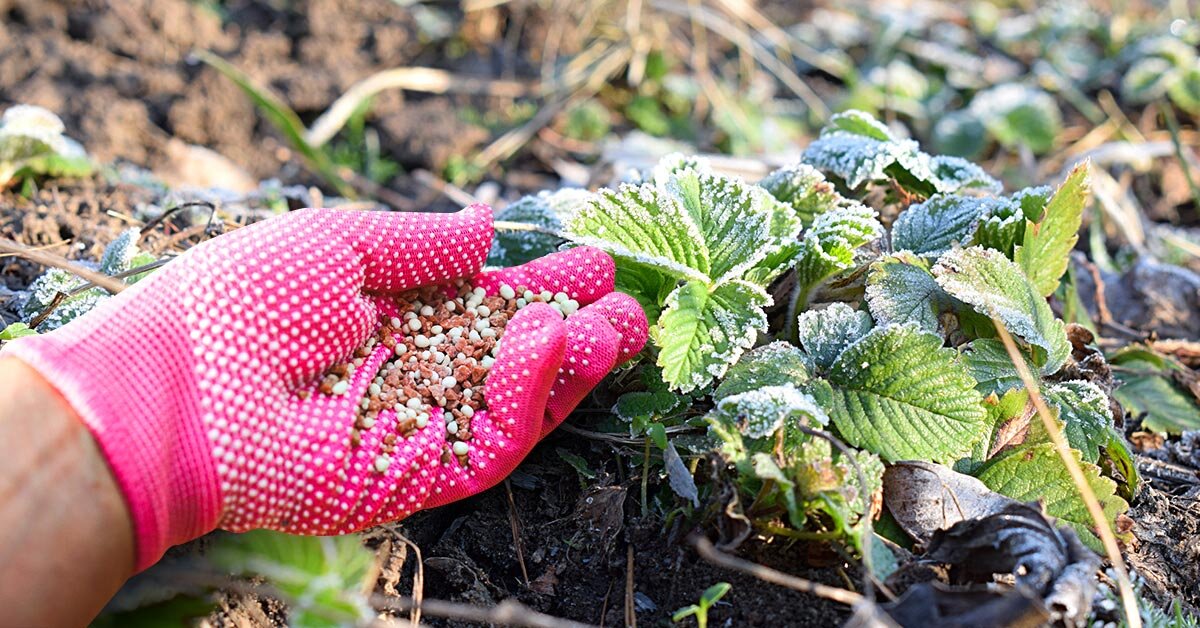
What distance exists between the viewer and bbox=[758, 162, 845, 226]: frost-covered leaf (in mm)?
1646

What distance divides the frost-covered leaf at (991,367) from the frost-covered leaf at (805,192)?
36cm

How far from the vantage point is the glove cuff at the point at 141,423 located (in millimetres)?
1041

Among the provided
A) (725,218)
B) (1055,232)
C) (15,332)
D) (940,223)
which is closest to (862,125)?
(940,223)

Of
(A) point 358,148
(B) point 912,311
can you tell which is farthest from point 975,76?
(B) point 912,311

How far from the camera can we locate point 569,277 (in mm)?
1432

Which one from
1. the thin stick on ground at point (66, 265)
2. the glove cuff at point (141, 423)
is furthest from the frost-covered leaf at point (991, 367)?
the thin stick on ground at point (66, 265)

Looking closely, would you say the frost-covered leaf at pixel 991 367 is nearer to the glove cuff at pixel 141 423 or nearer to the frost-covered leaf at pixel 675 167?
Answer: the frost-covered leaf at pixel 675 167

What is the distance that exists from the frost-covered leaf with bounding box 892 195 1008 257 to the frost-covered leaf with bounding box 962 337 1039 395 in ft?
0.62

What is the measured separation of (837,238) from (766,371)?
0.24 metres

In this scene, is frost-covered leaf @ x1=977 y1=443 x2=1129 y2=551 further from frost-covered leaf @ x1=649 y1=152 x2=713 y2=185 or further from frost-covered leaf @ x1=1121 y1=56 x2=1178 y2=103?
frost-covered leaf @ x1=1121 y1=56 x2=1178 y2=103

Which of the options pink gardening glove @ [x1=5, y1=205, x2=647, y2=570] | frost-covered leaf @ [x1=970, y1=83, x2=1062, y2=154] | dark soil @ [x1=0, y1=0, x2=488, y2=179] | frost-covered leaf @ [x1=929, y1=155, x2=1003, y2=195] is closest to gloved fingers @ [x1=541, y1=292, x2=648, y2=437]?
pink gardening glove @ [x1=5, y1=205, x2=647, y2=570]

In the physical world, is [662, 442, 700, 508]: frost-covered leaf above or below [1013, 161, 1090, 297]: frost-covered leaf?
below

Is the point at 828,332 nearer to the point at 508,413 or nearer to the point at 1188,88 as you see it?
the point at 508,413

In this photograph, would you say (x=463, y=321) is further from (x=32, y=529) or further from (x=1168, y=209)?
(x=1168, y=209)
